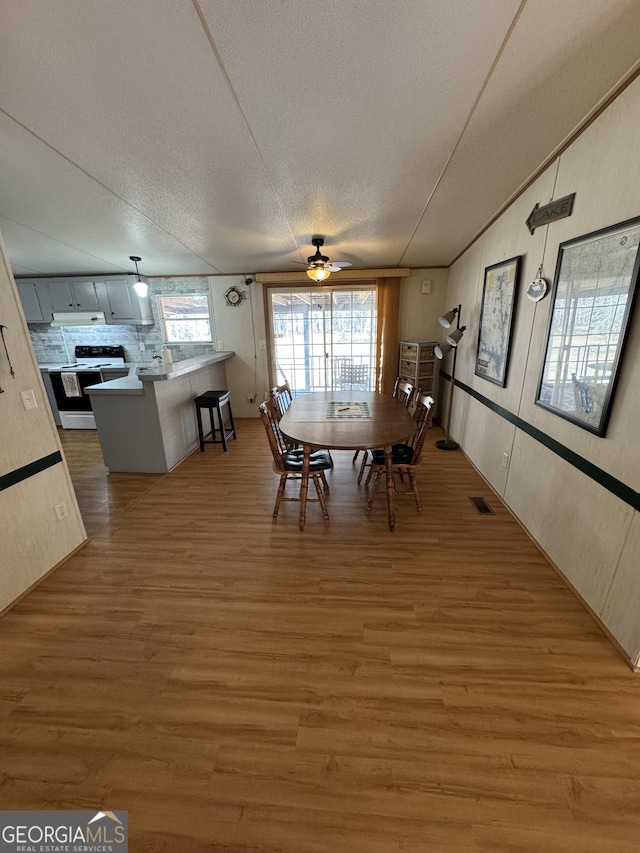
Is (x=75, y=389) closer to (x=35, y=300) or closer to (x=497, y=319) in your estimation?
(x=35, y=300)

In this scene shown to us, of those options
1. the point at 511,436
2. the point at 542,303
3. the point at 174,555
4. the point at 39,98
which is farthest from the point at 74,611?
the point at 542,303

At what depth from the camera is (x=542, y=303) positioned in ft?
7.24

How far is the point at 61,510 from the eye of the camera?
2.16 metres

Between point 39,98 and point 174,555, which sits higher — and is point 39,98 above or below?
above

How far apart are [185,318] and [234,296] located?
0.90 m

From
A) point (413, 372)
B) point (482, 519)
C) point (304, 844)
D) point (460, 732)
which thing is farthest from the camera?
point (413, 372)

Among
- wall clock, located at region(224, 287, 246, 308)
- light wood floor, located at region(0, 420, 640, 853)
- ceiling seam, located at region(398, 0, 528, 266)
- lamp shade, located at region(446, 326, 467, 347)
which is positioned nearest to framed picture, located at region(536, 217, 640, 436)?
ceiling seam, located at region(398, 0, 528, 266)

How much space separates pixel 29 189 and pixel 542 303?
3.82m

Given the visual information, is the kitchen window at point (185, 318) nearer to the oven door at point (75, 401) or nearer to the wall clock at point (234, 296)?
the wall clock at point (234, 296)

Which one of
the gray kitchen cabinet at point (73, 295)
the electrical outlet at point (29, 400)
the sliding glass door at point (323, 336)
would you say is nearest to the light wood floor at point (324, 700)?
the electrical outlet at point (29, 400)

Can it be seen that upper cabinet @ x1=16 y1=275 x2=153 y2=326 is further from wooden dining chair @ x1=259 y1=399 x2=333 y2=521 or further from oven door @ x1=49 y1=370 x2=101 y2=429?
wooden dining chair @ x1=259 y1=399 x2=333 y2=521

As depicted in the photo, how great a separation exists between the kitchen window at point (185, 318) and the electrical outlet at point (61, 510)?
3.58 meters

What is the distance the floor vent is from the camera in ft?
8.63

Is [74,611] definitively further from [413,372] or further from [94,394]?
[413,372]
